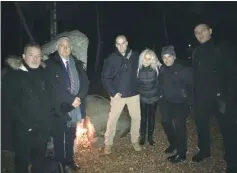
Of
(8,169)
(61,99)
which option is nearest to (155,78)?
(61,99)

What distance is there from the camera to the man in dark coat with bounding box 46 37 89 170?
5668mm

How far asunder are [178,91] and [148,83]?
826 mm

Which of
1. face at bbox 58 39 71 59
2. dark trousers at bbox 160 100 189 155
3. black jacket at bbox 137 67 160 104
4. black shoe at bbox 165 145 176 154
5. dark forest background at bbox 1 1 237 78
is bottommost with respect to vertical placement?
black shoe at bbox 165 145 176 154

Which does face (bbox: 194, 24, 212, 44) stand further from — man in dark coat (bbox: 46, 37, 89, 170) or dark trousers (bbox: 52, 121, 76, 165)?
dark trousers (bbox: 52, 121, 76, 165)

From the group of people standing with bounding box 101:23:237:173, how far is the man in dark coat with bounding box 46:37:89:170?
97 cm

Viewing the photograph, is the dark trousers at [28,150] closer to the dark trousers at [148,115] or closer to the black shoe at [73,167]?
the black shoe at [73,167]

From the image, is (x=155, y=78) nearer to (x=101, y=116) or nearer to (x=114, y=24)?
(x=101, y=116)

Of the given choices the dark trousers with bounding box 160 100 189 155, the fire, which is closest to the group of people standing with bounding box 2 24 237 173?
the dark trousers with bounding box 160 100 189 155

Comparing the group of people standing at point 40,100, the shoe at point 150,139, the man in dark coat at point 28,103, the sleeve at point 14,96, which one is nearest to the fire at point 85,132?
the shoe at point 150,139

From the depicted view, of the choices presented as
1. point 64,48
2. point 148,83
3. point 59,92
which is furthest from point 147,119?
point 64,48

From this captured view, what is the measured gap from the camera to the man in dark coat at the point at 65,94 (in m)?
5.67

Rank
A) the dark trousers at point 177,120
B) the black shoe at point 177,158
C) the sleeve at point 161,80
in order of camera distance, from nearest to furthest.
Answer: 1. the dark trousers at point 177,120
2. the black shoe at point 177,158
3. the sleeve at point 161,80

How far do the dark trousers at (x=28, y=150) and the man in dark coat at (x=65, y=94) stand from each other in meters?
0.78

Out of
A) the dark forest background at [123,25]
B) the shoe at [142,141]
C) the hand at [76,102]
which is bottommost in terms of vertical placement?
the shoe at [142,141]
